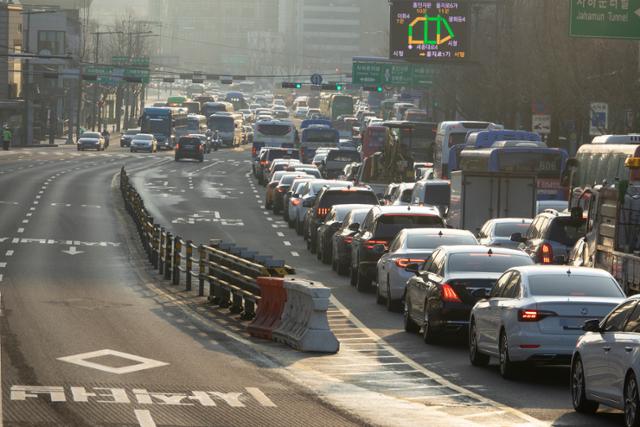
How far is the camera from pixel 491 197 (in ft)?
127

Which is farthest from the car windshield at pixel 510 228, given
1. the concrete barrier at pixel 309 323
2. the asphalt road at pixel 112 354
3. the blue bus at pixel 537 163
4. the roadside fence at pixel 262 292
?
the blue bus at pixel 537 163

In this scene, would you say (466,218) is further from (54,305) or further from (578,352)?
(578,352)

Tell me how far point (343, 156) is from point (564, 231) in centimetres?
4453

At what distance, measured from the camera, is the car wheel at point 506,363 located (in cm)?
1973

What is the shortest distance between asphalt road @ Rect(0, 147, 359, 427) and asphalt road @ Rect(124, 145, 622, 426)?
1714mm

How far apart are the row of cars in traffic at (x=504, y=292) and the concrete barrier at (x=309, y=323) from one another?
157 centimetres

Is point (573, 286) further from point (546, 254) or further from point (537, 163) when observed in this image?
point (537, 163)

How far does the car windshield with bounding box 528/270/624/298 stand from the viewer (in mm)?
19781

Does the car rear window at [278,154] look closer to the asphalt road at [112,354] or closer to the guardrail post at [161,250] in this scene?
the asphalt road at [112,354]

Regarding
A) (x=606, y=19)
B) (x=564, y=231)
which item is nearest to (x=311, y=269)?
(x=564, y=231)

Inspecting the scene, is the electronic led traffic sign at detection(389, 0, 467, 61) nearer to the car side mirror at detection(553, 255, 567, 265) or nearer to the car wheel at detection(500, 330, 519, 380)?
the car side mirror at detection(553, 255, 567, 265)

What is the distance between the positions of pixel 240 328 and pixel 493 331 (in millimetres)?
6991

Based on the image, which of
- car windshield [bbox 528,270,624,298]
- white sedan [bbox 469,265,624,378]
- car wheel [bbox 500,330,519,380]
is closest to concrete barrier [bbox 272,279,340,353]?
white sedan [bbox 469,265,624,378]

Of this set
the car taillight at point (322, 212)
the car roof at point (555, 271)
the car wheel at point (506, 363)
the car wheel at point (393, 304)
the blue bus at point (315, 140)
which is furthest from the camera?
the blue bus at point (315, 140)
